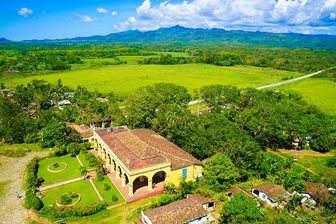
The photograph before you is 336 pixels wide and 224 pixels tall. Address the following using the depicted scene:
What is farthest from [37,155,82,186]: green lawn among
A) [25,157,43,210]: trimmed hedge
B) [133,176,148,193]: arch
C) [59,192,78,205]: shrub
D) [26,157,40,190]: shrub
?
[133,176,148,193]: arch

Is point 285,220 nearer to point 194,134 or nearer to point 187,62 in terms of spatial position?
point 194,134

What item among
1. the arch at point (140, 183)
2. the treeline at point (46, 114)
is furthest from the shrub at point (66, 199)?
the treeline at point (46, 114)

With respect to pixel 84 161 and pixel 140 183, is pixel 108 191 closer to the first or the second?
pixel 140 183

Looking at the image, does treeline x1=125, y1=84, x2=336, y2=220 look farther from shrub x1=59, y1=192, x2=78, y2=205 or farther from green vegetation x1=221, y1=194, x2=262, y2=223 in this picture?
shrub x1=59, y1=192, x2=78, y2=205

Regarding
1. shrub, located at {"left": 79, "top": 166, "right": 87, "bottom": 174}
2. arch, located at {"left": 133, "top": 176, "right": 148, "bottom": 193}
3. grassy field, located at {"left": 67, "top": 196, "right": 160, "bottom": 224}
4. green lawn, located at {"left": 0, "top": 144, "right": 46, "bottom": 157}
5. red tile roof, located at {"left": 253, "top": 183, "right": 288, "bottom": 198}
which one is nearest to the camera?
grassy field, located at {"left": 67, "top": 196, "right": 160, "bottom": 224}

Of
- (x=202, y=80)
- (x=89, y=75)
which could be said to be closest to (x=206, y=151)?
(x=202, y=80)

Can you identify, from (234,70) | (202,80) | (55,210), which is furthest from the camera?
(234,70)
